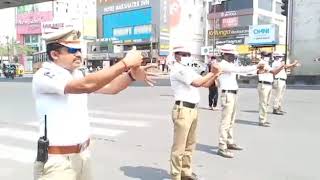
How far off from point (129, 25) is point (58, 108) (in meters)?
83.8

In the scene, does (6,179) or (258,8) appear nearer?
(6,179)

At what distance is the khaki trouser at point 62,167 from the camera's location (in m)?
3.21

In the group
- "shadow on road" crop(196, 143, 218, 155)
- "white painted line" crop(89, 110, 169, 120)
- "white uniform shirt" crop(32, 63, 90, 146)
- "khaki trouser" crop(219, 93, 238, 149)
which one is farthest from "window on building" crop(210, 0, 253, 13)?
"white uniform shirt" crop(32, 63, 90, 146)

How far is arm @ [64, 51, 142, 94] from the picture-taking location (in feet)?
9.53

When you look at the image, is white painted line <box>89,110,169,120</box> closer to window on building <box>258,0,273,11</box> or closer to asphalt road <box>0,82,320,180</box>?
asphalt road <box>0,82,320,180</box>

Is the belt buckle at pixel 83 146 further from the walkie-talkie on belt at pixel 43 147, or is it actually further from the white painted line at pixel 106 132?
the white painted line at pixel 106 132

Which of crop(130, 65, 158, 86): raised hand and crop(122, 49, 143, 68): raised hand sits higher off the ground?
crop(122, 49, 143, 68): raised hand

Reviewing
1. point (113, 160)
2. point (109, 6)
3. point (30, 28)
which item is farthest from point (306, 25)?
point (30, 28)

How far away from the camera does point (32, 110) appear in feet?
48.2

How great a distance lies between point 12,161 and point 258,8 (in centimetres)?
7680

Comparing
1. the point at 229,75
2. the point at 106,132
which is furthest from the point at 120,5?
the point at 229,75

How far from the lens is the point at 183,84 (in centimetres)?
583

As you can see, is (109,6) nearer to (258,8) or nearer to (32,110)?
(258,8)

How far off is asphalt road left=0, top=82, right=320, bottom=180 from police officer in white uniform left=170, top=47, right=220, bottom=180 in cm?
58
